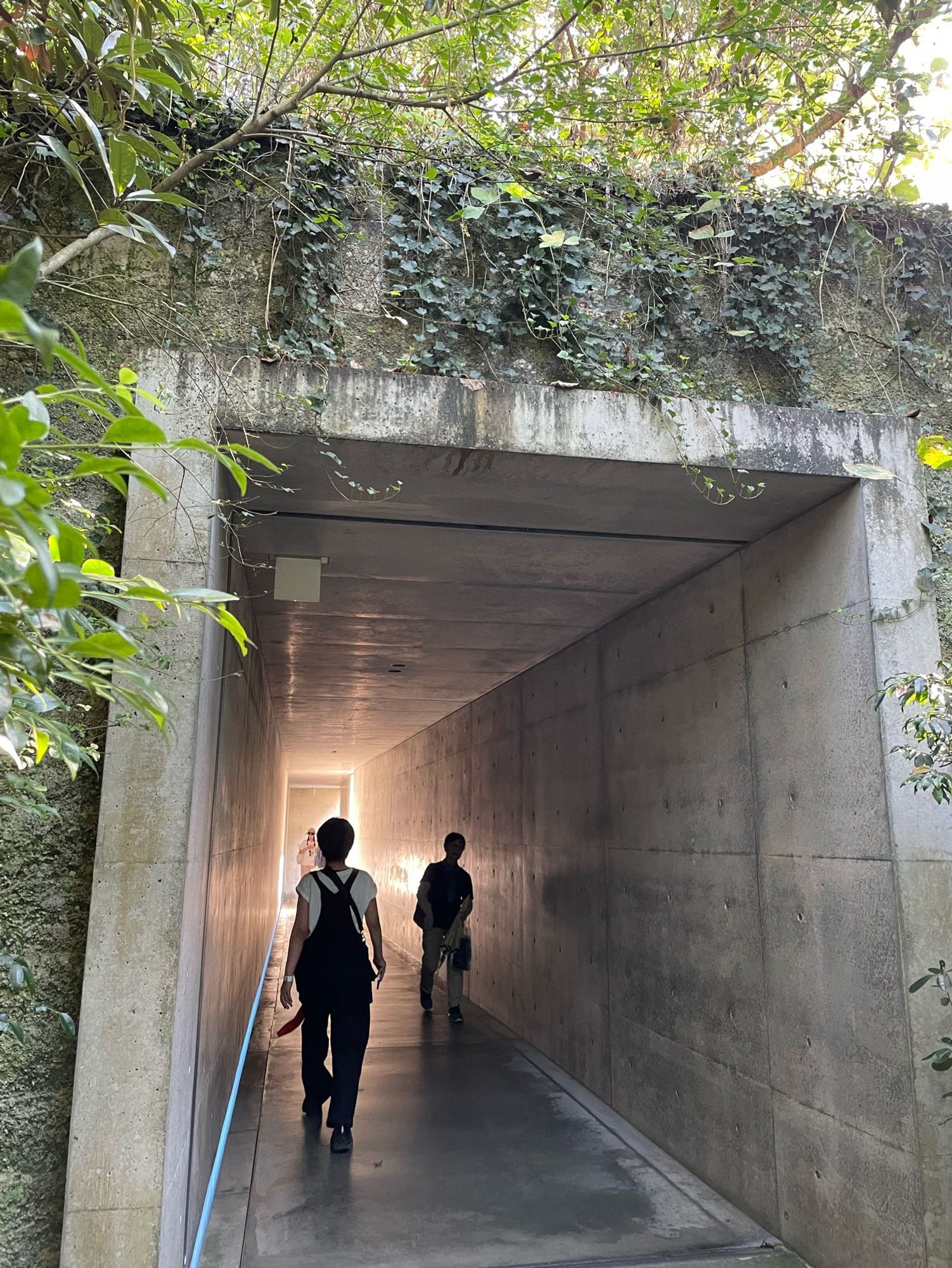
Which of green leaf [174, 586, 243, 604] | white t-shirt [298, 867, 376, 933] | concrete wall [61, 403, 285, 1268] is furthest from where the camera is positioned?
white t-shirt [298, 867, 376, 933]

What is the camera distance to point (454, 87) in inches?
117

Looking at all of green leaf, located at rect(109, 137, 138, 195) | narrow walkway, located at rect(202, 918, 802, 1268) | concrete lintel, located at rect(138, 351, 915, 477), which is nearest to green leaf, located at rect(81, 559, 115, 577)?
green leaf, located at rect(109, 137, 138, 195)

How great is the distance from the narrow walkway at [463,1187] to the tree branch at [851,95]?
4195 mm

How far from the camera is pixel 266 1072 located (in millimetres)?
5836

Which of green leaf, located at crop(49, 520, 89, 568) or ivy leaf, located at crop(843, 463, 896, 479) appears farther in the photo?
ivy leaf, located at crop(843, 463, 896, 479)

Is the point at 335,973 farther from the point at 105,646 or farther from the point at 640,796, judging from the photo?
the point at 105,646

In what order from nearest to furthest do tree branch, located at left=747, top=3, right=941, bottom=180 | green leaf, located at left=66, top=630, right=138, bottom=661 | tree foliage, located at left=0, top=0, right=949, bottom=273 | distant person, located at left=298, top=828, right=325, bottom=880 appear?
1. green leaf, located at left=66, top=630, right=138, bottom=661
2. tree foliage, located at left=0, top=0, right=949, bottom=273
3. tree branch, located at left=747, top=3, right=941, bottom=180
4. distant person, located at left=298, top=828, right=325, bottom=880

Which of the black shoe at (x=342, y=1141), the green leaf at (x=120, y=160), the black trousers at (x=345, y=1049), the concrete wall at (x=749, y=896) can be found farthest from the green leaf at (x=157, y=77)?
the black shoe at (x=342, y=1141)

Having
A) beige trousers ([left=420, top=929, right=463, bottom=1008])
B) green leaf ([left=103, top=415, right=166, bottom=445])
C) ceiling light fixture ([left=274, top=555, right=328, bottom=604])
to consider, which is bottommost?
beige trousers ([left=420, top=929, right=463, bottom=1008])

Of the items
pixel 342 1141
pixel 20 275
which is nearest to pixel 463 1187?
pixel 342 1141

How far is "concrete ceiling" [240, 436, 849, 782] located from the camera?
323 cm

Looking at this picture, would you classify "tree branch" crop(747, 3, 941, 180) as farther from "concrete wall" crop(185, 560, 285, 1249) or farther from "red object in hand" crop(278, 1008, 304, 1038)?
"red object in hand" crop(278, 1008, 304, 1038)

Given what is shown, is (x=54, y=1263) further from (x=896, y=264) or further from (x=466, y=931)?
(x=466, y=931)

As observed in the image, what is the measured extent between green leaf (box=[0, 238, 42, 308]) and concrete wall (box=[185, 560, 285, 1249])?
5.79ft
